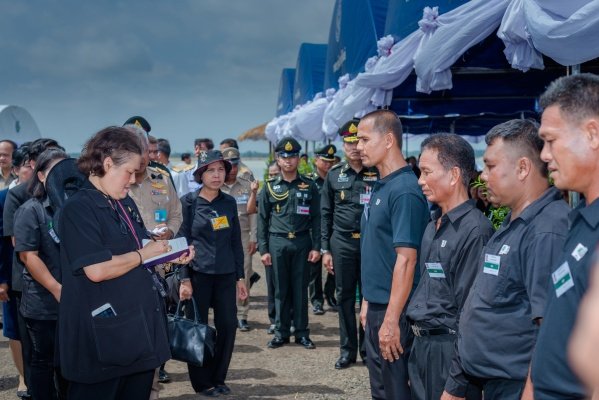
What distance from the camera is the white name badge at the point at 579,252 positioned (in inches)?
64.7

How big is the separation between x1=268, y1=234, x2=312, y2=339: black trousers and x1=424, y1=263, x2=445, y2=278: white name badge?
3838 millimetres

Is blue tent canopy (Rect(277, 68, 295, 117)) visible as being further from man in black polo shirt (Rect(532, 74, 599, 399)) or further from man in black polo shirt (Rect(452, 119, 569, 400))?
man in black polo shirt (Rect(532, 74, 599, 399))

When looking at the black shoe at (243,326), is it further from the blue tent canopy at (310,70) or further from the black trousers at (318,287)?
the blue tent canopy at (310,70)

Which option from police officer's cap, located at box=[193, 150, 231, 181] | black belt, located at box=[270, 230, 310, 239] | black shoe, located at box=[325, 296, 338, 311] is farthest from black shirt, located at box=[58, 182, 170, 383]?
black shoe, located at box=[325, 296, 338, 311]

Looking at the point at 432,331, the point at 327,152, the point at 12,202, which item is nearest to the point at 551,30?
the point at 432,331

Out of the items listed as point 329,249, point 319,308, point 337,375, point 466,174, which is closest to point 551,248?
point 466,174

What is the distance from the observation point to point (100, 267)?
269cm

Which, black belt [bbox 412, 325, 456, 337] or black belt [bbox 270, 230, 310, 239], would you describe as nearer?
black belt [bbox 412, 325, 456, 337]

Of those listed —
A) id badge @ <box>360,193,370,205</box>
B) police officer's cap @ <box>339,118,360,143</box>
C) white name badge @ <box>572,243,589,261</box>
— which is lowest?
white name badge @ <box>572,243,589,261</box>

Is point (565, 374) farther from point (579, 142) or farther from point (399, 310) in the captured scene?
point (399, 310)

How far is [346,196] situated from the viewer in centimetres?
634

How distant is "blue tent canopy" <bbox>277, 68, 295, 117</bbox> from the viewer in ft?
77.8

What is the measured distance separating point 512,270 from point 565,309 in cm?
62

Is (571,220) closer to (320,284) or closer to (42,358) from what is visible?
(42,358)
